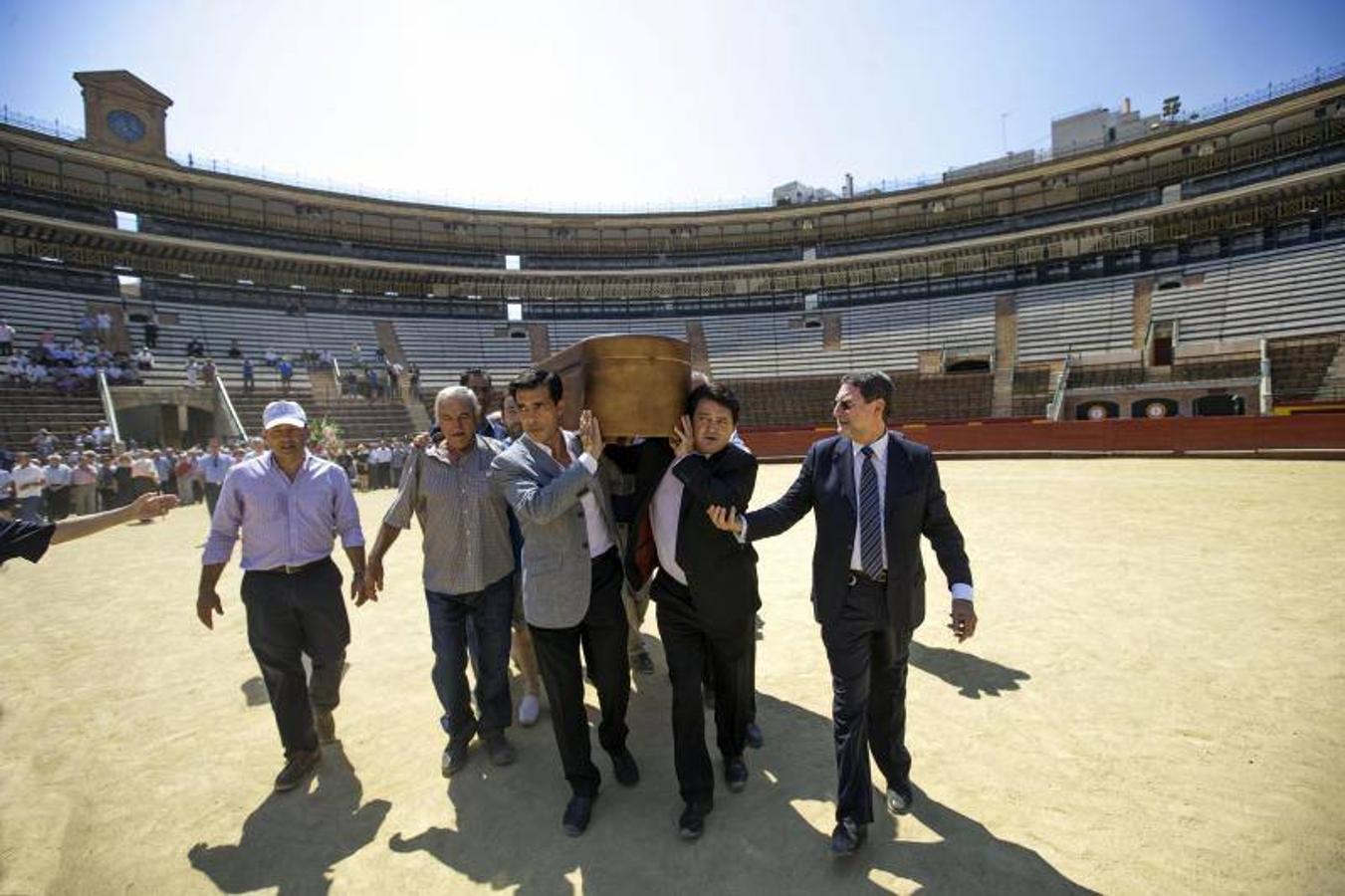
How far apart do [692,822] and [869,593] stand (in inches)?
49.3

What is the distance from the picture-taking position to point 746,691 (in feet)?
10.5

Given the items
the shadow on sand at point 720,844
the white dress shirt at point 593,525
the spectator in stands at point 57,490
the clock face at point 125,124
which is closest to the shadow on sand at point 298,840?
the shadow on sand at point 720,844

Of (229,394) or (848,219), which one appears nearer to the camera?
(229,394)

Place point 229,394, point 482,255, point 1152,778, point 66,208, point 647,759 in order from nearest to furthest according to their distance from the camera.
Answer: point 1152,778
point 647,759
point 229,394
point 66,208
point 482,255

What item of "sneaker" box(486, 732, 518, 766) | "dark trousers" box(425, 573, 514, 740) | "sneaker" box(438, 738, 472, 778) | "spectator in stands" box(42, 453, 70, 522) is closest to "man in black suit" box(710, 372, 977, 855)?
"dark trousers" box(425, 573, 514, 740)

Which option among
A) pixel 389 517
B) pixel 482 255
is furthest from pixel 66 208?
pixel 389 517

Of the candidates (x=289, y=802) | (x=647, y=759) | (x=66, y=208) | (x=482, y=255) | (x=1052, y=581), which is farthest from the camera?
(x=482, y=255)

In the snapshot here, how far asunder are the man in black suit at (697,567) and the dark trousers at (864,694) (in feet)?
1.39

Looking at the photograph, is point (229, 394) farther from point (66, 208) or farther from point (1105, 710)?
point (1105, 710)

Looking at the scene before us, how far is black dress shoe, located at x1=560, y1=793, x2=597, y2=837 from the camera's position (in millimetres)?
2814

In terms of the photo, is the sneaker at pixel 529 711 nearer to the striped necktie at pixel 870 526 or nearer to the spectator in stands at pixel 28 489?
the striped necktie at pixel 870 526

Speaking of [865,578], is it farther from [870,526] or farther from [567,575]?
[567,575]

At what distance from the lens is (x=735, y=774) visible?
3.12 meters

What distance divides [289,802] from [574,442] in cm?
231
